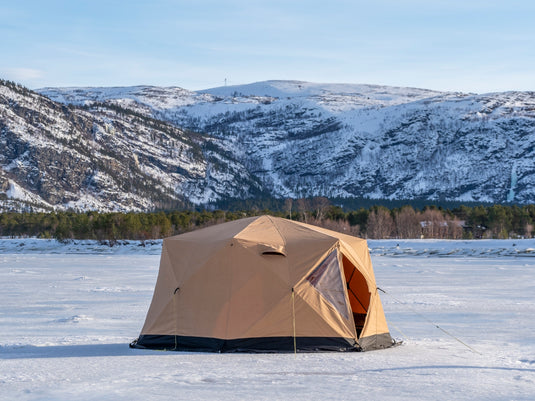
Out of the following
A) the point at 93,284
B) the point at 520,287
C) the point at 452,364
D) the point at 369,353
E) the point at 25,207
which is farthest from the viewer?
the point at 25,207

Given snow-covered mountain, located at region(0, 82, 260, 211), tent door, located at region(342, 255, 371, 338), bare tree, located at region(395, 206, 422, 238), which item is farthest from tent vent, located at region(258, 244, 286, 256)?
snow-covered mountain, located at region(0, 82, 260, 211)

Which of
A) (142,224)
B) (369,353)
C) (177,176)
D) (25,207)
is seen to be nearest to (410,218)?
(142,224)

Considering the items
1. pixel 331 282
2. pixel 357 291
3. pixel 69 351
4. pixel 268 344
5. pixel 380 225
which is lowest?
pixel 380 225

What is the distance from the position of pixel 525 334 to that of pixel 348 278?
13.1ft

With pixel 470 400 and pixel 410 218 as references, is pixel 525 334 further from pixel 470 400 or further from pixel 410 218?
pixel 410 218

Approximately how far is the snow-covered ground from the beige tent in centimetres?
43

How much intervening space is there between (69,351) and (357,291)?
5944mm

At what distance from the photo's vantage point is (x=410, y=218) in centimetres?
7969

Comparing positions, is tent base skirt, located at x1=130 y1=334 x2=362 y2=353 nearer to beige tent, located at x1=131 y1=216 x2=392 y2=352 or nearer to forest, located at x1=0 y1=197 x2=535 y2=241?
beige tent, located at x1=131 y1=216 x2=392 y2=352

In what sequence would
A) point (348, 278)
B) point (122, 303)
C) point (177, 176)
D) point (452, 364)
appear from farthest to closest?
1. point (177, 176)
2. point (122, 303)
3. point (348, 278)
4. point (452, 364)

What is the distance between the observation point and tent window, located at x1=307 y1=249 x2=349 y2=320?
13539 mm

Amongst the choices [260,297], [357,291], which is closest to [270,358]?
[260,297]

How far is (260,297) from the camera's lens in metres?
13.4

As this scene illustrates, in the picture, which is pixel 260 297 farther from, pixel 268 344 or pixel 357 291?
pixel 357 291
